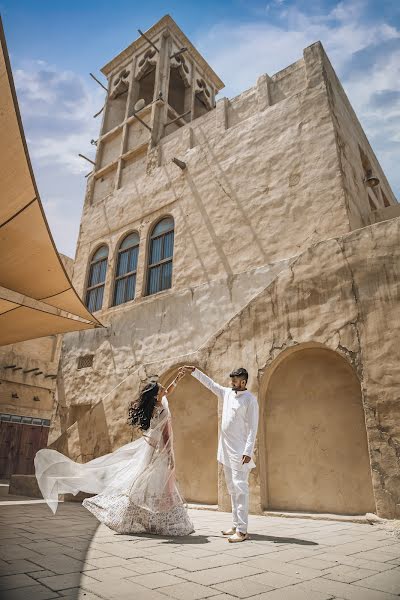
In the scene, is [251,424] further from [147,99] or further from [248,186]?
[147,99]

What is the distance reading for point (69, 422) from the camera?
419 inches

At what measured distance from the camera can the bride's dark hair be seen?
4316mm

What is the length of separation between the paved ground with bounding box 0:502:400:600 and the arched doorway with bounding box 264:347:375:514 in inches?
43.6

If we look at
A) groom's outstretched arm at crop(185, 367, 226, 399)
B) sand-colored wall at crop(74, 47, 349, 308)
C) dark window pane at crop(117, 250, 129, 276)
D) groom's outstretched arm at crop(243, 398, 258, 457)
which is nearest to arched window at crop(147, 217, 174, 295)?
sand-colored wall at crop(74, 47, 349, 308)

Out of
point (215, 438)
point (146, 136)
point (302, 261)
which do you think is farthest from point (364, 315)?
point (146, 136)

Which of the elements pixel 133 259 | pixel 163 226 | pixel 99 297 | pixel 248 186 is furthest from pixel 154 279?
pixel 248 186

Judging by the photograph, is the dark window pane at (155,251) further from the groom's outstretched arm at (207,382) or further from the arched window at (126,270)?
the groom's outstretched arm at (207,382)

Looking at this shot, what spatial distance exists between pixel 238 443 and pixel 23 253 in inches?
167

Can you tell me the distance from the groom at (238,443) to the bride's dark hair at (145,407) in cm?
43

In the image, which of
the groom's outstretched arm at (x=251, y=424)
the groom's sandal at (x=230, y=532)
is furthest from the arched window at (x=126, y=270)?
the groom's sandal at (x=230, y=532)

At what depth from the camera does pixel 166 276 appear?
32.9 feet

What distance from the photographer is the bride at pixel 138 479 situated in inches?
152

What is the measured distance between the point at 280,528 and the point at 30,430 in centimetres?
1324

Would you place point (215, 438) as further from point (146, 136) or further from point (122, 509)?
point (146, 136)
